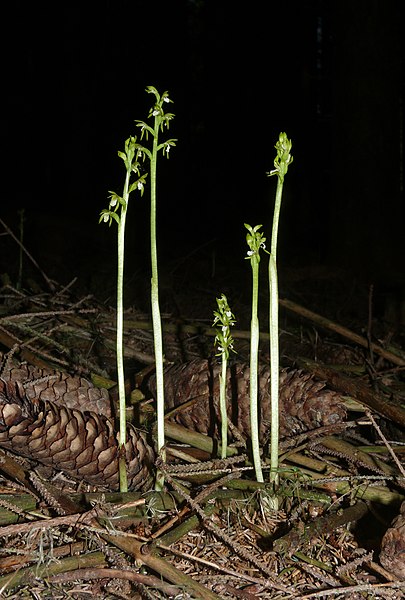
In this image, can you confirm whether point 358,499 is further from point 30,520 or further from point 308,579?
point 30,520

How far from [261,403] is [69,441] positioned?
768 mm

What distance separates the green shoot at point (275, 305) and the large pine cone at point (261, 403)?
1.15 feet

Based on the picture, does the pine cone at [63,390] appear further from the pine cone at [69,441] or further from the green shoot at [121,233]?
the green shoot at [121,233]

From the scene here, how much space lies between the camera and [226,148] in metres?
12.9

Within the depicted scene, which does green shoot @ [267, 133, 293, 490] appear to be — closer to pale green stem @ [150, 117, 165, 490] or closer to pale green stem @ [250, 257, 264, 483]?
pale green stem @ [250, 257, 264, 483]

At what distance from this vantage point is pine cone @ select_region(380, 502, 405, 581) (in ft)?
5.47

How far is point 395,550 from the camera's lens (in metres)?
1.68

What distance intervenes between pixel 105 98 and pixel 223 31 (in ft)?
9.80

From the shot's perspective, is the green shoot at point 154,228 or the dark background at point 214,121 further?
the dark background at point 214,121

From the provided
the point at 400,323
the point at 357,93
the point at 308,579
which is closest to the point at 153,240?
the point at 308,579

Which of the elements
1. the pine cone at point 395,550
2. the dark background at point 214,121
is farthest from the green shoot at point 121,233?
the dark background at point 214,121

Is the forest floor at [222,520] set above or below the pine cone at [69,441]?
below

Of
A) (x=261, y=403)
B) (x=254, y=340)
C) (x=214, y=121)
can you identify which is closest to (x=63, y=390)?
(x=261, y=403)

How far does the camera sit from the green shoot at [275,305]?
187cm
